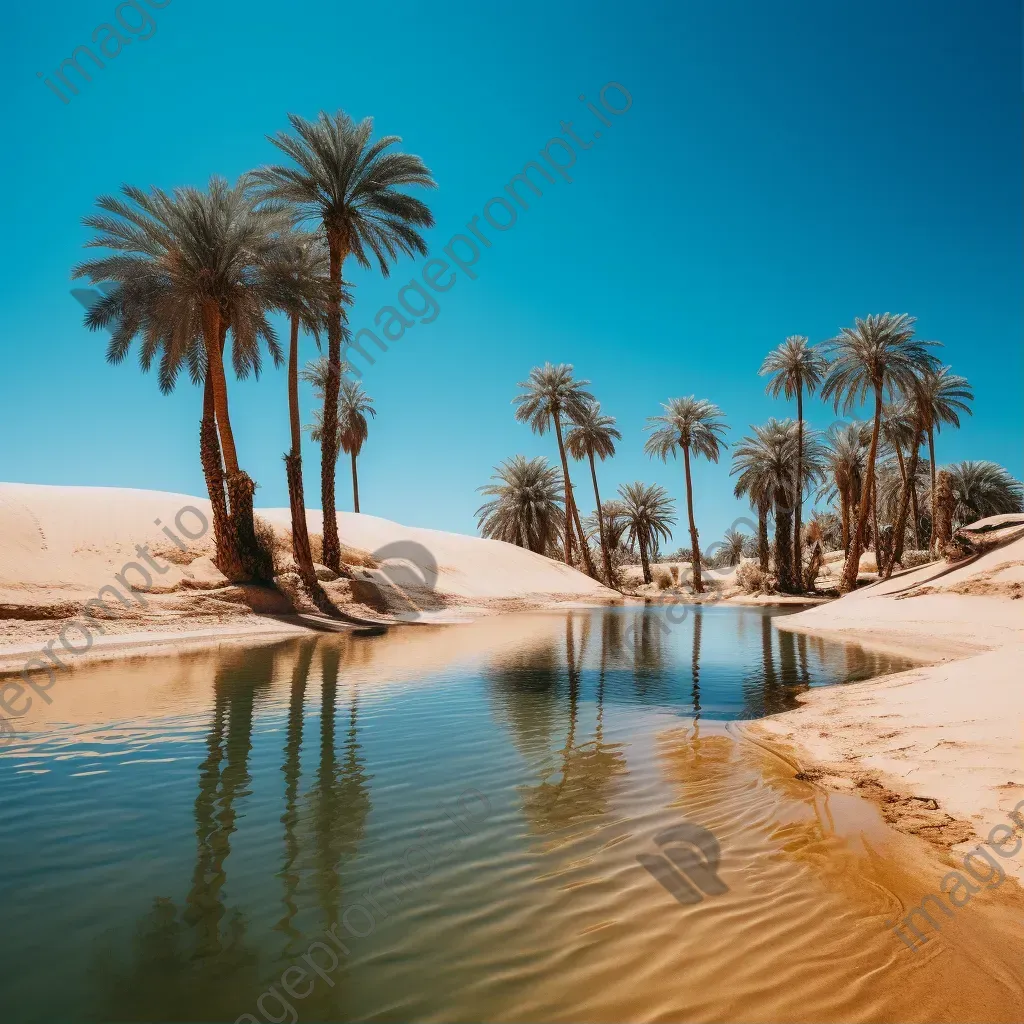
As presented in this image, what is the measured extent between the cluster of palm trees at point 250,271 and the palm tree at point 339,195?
4 centimetres

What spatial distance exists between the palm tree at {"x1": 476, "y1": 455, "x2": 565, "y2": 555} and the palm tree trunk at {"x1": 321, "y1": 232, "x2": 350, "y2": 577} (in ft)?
77.1

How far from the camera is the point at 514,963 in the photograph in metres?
2.62

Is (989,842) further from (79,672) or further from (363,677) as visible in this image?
(79,672)

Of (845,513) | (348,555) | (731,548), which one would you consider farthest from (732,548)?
(348,555)

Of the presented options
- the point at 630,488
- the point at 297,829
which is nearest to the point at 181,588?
the point at 297,829

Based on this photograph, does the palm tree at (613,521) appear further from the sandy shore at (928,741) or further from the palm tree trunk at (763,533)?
the sandy shore at (928,741)

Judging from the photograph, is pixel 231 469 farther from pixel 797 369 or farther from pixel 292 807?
pixel 797 369

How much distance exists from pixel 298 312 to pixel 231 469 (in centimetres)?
525

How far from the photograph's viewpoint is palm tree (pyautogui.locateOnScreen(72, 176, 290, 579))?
55.5 ft

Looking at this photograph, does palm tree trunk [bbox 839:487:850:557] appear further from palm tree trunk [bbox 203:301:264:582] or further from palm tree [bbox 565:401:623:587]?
palm tree trunk [bbox 203:301:264:582]

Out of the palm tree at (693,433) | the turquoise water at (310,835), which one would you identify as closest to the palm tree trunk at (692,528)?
the palm tree at (693,433)

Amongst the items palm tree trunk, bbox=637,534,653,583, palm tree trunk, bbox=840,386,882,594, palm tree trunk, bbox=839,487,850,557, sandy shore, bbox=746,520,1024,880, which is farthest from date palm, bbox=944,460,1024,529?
sandy shore, bbox=746,520,1024,880

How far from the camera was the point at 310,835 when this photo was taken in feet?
12.6

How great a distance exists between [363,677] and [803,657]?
30.1ft
